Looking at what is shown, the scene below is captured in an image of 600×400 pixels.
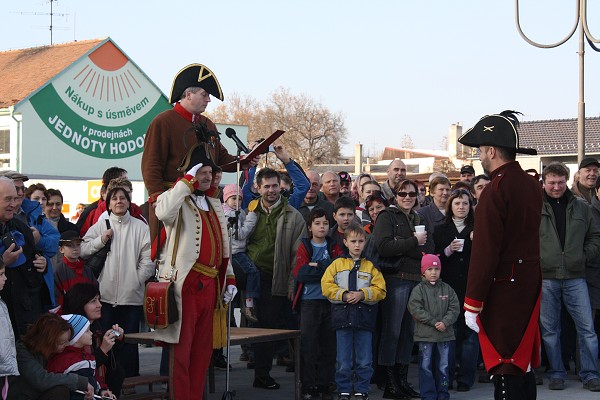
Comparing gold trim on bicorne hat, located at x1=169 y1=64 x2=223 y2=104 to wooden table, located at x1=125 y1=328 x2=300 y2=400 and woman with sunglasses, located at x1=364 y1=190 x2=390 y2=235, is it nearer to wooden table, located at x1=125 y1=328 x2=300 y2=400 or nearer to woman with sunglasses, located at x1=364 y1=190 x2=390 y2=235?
wooden table, located at x1=125 y1=328 x2=300 y2=400

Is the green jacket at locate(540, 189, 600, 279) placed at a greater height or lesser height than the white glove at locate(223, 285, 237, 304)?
greater

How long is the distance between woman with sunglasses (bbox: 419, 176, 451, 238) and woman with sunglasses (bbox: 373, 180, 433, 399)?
112cm

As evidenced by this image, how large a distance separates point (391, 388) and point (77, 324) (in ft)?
10.8

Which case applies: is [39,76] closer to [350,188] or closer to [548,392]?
[350,188]

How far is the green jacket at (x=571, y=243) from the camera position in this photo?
9461 millimetres

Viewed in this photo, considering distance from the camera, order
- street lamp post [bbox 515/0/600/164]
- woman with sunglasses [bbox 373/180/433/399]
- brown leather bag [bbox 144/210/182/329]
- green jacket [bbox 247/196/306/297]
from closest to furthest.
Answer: brown leather bag [bbox 144/210/182/329] < woman with sunglasses [bbox 373/180/433/399] < green jacket [bbox 247/196/306/297] < street lamp post [bbox 515/0/600/164]

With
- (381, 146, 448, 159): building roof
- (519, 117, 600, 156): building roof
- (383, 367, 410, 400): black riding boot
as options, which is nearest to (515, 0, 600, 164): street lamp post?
(383, 367, 410, 400): black riding boot

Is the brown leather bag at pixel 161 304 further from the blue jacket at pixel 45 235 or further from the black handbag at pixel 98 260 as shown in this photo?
the black handbag at pixel 98 260

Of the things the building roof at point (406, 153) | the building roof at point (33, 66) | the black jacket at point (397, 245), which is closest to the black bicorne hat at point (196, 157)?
the black jacket at point (397, 245)

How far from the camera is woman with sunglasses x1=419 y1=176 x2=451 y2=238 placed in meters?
10.3

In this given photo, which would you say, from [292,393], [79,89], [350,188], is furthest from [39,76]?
[292,393]

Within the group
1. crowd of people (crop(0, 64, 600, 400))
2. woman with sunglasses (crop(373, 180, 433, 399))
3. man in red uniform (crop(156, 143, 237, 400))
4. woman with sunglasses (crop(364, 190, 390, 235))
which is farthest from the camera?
woman with sunglasses (crop(364, 190, 390, 235))

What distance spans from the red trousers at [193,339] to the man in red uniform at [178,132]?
0.57m

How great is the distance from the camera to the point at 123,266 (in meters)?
8.88
